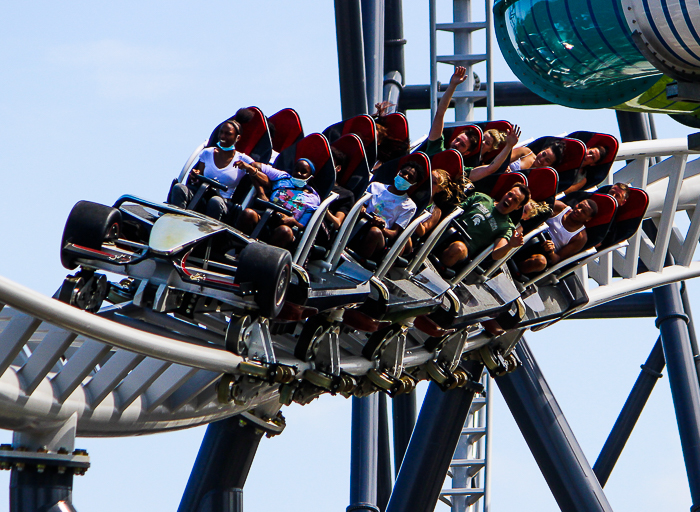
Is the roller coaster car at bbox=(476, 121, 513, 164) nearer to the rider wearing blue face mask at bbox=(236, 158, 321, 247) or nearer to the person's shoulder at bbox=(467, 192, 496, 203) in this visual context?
the person's shoulder at bbox=(467, 192, 496, 203)

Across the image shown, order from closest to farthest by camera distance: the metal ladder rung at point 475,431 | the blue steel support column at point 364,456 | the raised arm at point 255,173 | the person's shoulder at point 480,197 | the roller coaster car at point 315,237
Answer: the roller coaster car at point 315,237, the raised arm at point 255,173, the person's shoulder at point 480,197, the blue steel support column at point 364,456, the metal ladder rung at point 475,431

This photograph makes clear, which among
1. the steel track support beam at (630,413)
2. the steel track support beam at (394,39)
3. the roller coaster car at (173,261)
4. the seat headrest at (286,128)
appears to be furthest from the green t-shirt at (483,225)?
the steel track support beam at (630,413)

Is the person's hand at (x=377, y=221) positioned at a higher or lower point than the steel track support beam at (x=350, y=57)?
lower

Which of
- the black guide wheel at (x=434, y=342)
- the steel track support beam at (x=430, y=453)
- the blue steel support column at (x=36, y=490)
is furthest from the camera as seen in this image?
the steel track support beam at (x=430, y=453)

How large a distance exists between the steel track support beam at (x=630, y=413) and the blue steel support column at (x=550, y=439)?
2.18 metres

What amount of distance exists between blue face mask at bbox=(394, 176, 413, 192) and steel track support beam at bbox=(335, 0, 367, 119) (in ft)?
7.66

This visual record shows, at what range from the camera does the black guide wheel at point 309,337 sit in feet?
A: 16.3

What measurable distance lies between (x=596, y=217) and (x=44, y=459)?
3.61 metres

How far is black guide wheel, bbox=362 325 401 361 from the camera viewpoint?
18.2ft

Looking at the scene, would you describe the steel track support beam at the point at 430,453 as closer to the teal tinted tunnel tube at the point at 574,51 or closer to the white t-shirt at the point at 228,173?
the teal tinted tunnel tube at the point at 574,51

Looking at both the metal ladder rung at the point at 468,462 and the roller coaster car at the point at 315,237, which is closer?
the roller coaster car at the point at 315,237

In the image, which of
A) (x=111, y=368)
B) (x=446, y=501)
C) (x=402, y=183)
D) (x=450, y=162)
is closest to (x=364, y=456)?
(x=446, y=501)

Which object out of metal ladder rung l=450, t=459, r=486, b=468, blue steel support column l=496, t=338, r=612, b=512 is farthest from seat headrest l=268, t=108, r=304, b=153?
metal ladder rung l=450, t=459, r=486, b=468

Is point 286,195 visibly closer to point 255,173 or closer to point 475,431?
point 255,173
